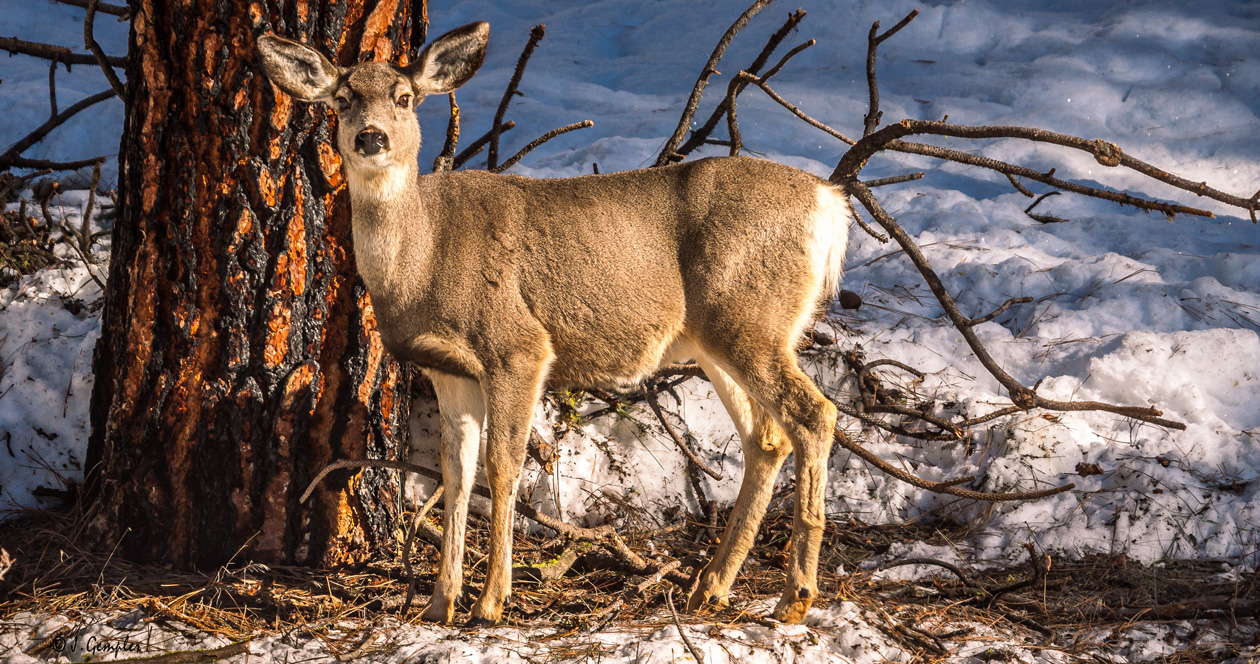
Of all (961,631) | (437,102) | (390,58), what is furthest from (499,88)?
(961,631)

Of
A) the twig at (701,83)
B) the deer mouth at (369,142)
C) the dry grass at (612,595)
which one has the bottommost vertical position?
the dry grass at (612,595)

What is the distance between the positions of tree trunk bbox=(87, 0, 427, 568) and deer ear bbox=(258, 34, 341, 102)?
0.42m

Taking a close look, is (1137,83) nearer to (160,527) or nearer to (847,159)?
(847,159)

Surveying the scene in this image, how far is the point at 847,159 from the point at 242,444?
3.16m

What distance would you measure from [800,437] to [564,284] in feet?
4.04

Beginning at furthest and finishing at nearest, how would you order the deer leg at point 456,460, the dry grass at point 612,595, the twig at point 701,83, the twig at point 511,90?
1. the twig at point 701,83
2. the twig at point 511,90
3. the deer leg at point 456,460
4. the dry grass at point 612,595

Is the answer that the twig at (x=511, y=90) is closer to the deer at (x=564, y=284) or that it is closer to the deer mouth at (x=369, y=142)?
the deer at (x=564, y=284)

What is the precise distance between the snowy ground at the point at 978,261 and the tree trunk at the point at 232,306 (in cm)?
74

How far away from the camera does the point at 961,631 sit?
3785 millimetres

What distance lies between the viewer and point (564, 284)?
3947 millimetres

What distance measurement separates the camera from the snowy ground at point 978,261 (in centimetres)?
474

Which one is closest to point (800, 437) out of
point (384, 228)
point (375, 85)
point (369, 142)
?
point (384, 228)

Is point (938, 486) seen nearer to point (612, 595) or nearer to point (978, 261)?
point (612, 595)

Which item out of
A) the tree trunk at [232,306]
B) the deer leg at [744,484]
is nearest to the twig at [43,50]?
the tree trunk at [232,306]
